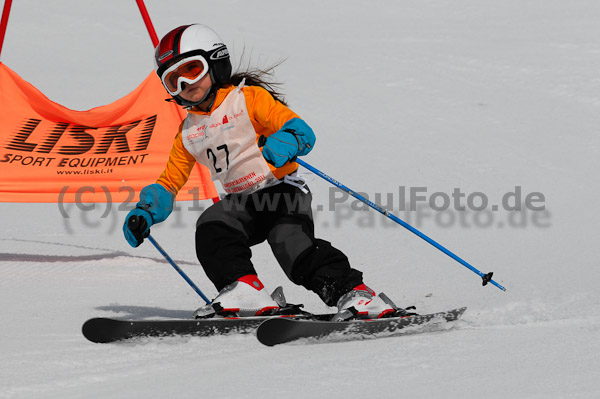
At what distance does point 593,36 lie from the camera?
12602 millimetres

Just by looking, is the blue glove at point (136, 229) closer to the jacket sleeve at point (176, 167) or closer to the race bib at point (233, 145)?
the jacket sleeve at point (176, 167)

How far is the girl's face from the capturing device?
14.0 feet

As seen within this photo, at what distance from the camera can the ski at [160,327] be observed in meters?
3.91

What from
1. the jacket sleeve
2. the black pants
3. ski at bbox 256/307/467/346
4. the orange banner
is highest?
the orange banner

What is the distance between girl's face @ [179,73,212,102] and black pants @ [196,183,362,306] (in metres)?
0.57

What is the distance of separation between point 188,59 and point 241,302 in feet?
4.07

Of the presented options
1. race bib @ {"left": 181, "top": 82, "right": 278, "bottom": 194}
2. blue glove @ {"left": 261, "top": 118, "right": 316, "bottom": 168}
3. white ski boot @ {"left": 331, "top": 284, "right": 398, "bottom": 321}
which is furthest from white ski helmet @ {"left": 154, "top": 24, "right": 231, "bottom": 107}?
white ski boot @ {"left": 331, "top": 284, "right": 398, "bottom": 321}

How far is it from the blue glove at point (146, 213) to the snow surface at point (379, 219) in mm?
578

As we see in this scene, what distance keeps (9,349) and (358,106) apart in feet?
22.3

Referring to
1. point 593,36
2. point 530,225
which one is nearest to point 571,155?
point 530,225

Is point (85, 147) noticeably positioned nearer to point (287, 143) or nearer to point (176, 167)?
point (176, 167)

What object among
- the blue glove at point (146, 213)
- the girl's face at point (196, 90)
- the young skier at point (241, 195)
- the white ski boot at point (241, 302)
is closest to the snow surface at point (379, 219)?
the white ski boot at point (241, 302)

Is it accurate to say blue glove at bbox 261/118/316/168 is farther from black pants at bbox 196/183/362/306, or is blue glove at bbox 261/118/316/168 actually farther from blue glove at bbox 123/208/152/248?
blue glove at bbox 123/208/152/248

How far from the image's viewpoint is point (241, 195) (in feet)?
14.6
